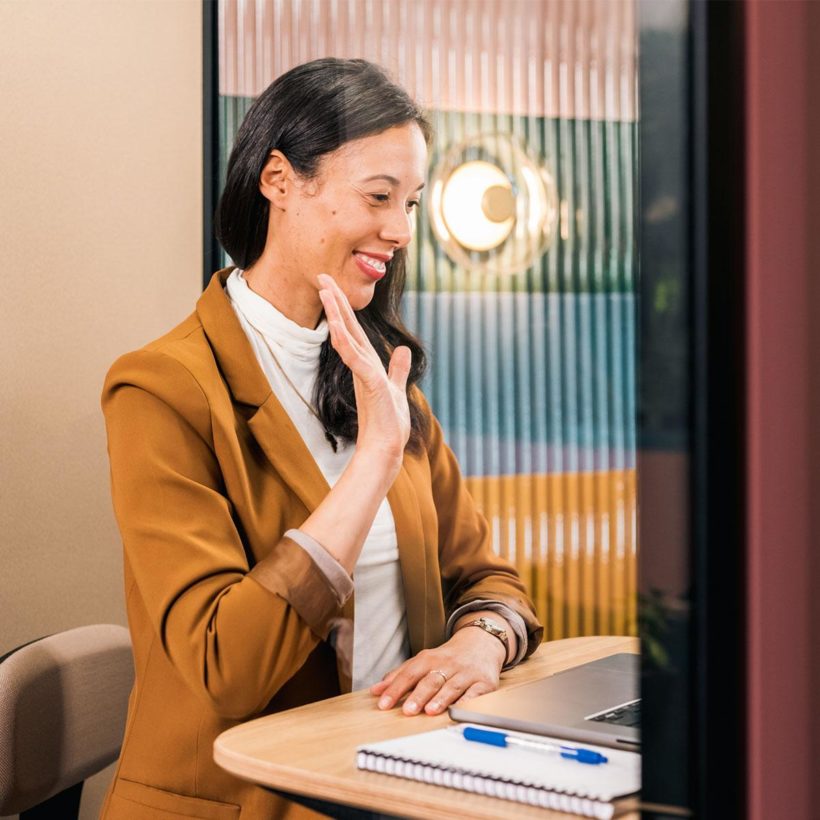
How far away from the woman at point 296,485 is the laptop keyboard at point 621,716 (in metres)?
0.17

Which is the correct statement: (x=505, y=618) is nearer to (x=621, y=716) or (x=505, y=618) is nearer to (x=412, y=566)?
(x=412, y=566)

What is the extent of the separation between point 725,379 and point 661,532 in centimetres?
8

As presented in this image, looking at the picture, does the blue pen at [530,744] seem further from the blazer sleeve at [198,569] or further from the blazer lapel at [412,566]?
the blazer lapel at [412,566]

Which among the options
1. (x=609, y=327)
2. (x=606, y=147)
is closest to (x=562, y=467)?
(x=609, y=327)

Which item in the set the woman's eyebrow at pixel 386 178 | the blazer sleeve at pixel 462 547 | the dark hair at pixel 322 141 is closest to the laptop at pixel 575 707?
the blazer sleeve at pixel 462 547

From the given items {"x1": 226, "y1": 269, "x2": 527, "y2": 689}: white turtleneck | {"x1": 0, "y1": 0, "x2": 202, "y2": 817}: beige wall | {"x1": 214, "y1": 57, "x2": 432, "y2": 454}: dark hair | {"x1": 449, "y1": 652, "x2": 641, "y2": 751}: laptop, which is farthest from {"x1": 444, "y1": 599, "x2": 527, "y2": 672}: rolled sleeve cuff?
{"x1": 0, "y1": 0, "x2": 202, "y2": 817}: beige wall

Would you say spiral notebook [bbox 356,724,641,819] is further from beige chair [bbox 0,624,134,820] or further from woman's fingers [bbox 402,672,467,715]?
beige chair [bbox 0,624,134,820]

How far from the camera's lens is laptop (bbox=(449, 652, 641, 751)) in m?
0.87

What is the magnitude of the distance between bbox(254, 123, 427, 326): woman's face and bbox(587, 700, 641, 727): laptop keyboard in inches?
27.2

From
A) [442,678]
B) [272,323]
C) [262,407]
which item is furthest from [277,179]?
[442,678]

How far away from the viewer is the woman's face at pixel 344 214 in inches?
53.5

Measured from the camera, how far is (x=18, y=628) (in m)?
1.66

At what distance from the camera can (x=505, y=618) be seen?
1268 mm

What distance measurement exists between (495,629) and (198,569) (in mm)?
389
